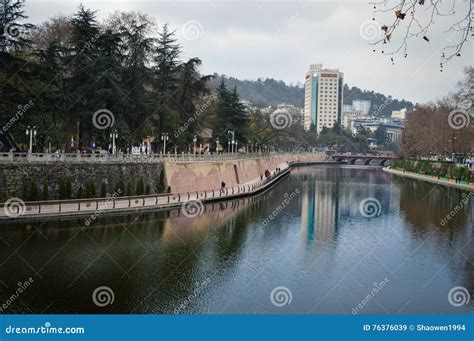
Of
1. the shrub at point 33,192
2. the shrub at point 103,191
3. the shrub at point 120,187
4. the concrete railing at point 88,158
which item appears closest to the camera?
the shrub at point 33,192

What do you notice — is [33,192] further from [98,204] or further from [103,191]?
[103,191]

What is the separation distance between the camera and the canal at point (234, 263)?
18750mm

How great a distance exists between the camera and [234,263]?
80.7 ft

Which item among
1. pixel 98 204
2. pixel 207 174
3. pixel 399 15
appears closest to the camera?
pixel 399 15

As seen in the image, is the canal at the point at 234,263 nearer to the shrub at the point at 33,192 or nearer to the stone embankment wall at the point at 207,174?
the shrub at the point at 33,192

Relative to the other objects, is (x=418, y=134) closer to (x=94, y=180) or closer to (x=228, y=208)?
(x=228, y=208)

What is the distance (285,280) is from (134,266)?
6.66 m

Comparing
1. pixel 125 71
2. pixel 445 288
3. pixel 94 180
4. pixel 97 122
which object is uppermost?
pixel 125 71

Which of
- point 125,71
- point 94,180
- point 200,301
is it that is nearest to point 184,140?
point 125,71

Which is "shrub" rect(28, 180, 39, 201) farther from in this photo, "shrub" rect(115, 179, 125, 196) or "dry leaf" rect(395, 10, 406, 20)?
"dry leaf" rect(395, 10, 406, 20)

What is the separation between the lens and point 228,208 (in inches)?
1677

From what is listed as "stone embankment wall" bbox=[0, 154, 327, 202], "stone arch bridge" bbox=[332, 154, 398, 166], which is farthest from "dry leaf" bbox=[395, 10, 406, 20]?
"stone arch bridge" bbox=[332, 154, 398, 166]

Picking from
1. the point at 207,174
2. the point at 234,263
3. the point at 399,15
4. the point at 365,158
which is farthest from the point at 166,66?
the point at 365,158

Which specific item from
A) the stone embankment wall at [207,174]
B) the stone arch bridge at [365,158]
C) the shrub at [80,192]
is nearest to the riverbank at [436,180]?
the stone embankment wall at [207,174]
